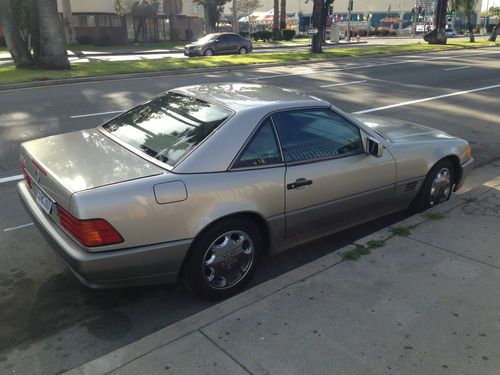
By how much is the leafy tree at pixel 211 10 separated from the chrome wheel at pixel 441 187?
46.6 m

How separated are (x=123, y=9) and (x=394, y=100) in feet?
126

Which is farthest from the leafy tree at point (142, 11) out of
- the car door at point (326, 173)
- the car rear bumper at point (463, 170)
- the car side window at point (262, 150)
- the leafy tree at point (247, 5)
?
the car side window at point (262, 150)

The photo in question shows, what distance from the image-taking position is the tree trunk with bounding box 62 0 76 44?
38594 mm

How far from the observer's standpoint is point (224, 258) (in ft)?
11.2

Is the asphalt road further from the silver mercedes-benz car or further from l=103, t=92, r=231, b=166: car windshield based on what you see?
l=103, t=92, r=231, b=166: car windshield

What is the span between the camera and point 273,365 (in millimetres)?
2619

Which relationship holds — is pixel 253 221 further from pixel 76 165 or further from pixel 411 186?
pixel 411 186

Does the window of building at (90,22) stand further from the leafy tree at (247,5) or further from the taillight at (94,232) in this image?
the taillight at (94,232)

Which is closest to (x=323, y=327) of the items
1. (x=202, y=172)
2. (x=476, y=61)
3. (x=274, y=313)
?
(x=274, y=313)

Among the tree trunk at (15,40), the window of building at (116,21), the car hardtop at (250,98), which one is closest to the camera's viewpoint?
the car hardtop at (250,98)

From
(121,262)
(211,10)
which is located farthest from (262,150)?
(211,10)

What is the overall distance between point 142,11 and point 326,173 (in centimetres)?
4582

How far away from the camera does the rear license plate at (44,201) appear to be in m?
3.34

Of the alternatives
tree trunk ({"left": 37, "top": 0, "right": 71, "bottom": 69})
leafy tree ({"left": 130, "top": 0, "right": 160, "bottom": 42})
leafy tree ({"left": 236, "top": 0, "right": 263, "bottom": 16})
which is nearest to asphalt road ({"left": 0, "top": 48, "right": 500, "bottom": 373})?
tree trunk ({"left": 37, "top": 0, "right": 71, "bottom": 69})
